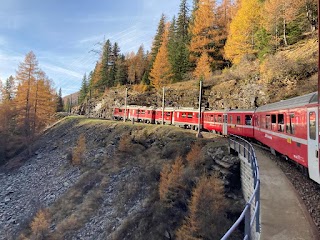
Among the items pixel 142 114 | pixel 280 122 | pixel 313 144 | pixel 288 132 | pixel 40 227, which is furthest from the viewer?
pixel 142 114

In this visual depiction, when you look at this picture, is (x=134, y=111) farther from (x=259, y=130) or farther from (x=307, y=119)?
(x=307, y=119)

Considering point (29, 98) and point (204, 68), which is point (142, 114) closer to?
point (204, 68)

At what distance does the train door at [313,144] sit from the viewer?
838 cm

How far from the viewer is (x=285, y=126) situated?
12.5 meters

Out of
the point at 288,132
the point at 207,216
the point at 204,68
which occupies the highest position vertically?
the point at 204,68

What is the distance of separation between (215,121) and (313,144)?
20117 millimetres

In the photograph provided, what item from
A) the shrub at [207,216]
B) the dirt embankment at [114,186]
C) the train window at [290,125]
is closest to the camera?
the train window at [290,125]

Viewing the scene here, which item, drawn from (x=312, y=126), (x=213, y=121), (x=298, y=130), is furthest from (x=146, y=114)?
(x=312, y=126)

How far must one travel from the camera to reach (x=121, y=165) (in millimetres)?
26844

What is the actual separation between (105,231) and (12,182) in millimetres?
20151

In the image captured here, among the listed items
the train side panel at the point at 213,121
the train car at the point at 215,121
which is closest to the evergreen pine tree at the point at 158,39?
the train side panel at the point at 213,121

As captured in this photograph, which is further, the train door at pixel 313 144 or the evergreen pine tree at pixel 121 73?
the evergreen pine tree at pixel 121 73

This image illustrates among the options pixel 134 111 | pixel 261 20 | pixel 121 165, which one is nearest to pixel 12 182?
pixel 121 165

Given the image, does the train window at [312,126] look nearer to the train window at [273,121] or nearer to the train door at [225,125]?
the train window at [273,121]
